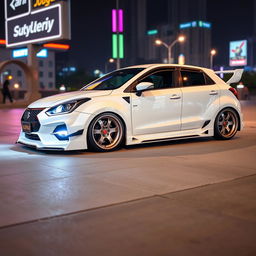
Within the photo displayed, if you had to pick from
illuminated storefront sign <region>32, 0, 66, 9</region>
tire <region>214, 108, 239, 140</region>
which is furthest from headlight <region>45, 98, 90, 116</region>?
illuminated storefront sign <region>32, 0, 66, 9</region>

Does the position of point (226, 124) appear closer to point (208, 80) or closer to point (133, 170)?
point (208, 80)

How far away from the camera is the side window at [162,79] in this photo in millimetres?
8727

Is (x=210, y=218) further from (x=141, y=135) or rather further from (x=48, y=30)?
(x=48, y=30)

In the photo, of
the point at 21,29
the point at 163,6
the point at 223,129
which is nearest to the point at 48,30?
the point at 21,29

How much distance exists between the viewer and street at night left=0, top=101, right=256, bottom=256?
135 inches

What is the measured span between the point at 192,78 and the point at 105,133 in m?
2.39

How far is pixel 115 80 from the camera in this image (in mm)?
8828

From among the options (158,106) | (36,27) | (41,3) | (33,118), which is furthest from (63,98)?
(36,27)

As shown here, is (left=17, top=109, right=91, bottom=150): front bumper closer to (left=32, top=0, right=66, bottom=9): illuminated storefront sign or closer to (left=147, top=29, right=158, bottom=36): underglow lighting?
(left=32, top=0, right=66, bottom=9): illuminated storefront sign

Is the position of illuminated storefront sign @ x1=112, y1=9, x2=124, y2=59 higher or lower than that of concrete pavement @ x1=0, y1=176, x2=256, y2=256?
higher

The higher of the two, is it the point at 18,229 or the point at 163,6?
the point at 163,6

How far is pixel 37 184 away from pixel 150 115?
3434 mm

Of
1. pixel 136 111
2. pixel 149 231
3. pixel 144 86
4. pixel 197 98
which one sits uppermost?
pixel 144 86

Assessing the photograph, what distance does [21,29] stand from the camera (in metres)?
32.2
